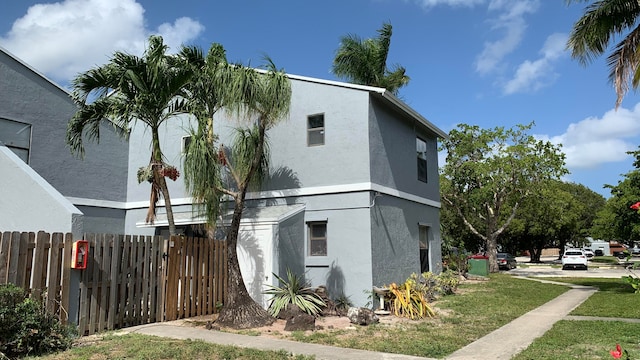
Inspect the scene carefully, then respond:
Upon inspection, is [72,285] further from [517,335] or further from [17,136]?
[517,335]

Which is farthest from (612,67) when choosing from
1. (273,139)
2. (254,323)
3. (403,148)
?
(254,323)

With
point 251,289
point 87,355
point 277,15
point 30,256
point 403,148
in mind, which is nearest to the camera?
point 87,355

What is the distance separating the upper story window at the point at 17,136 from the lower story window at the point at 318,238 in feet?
28.3

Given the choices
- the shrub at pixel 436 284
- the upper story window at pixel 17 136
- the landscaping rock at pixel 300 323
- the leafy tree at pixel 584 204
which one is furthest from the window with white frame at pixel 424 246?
the leafy tree at pixel 584 204

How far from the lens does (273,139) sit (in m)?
14.1

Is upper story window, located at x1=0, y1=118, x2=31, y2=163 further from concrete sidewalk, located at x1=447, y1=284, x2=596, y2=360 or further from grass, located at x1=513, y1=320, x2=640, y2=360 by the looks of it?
grass, located at x1=513, y1=320, x2=640, y2=360

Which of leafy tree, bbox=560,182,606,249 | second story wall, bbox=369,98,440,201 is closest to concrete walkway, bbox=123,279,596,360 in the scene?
second story wall, bbox=369,98,440,201

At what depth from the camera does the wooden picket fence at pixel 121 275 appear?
7945 mm

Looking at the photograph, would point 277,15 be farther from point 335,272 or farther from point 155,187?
point 335,272

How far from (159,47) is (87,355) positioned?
263 inches

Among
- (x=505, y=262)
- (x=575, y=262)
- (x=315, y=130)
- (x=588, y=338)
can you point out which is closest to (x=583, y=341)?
(x=588, y=338)

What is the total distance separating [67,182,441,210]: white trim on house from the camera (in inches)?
498

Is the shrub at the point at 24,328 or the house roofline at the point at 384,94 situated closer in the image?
the shrub at the point at 24,328

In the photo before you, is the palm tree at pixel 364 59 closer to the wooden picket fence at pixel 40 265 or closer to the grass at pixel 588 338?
the grass at pixel 588 338
